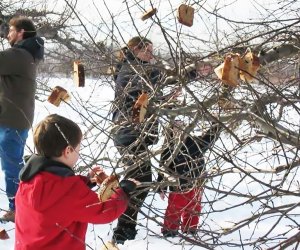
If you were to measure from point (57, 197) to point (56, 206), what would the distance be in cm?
4

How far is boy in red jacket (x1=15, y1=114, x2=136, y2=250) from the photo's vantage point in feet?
8.09

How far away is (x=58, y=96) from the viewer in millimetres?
3193

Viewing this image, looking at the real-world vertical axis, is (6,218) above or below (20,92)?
below

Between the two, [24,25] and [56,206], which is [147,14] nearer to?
[56,206]

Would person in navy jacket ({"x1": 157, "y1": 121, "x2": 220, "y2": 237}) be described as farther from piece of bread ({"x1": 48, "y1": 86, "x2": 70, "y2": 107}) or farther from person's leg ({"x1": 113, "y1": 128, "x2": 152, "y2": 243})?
piece of bread ({"x1": 48, "y1": 86, "x2": 70, "y2": 107})

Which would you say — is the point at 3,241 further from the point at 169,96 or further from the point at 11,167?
the point at 169,96

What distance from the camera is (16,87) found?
4504mm

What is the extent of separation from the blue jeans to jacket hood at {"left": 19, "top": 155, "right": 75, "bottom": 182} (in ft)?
6.36

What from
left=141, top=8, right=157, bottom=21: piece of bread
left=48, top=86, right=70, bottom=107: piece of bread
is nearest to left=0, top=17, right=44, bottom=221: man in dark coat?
left=48, top=86, right=70, bottom=107: piece of bread

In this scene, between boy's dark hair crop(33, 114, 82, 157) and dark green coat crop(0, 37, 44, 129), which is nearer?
boy's dark hair crop(33, 114, 82, 157)

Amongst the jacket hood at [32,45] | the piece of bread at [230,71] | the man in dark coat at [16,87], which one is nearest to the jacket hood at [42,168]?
the piece of bread at [230,71]

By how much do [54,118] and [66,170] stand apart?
25cm

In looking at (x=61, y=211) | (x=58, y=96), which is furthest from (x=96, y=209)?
(x=58, y=96)

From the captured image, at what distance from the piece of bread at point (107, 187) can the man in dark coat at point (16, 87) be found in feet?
6.90
